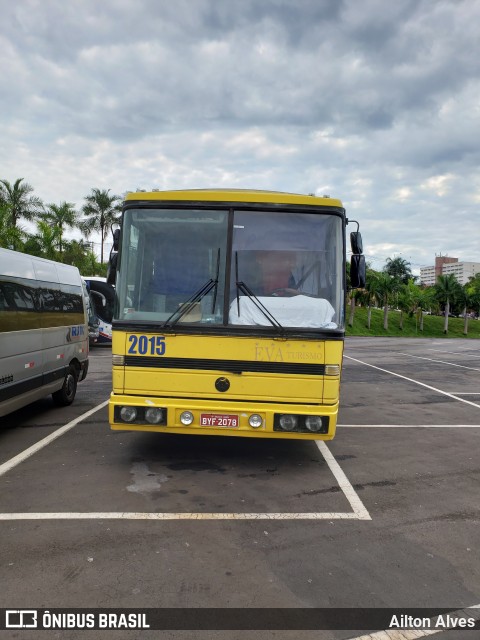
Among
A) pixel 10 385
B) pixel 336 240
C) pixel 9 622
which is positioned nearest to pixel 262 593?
pixel 9 622

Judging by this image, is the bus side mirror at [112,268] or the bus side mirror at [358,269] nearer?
the bus side mirror at [112,268]

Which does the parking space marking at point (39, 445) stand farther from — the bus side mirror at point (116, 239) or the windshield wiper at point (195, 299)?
the bus side mirror at point (116, 239)

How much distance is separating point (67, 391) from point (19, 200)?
93.9ft

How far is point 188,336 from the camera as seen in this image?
530cm

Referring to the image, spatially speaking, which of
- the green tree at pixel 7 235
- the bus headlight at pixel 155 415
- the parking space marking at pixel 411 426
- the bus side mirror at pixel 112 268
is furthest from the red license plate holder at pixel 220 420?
the green tree at pixel 7 235

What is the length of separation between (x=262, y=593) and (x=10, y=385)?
4.96m

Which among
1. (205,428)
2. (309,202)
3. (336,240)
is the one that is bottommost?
(205,428)

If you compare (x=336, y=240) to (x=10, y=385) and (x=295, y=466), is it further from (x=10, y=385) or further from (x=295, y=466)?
(x=10, y=385)

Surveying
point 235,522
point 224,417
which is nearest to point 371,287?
point 224,417

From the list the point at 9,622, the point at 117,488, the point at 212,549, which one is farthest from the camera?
the point at 117,488

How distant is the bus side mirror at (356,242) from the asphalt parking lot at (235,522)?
267 centimetres

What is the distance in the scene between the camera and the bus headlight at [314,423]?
5.33m

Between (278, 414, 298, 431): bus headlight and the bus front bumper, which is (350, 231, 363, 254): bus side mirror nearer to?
the bus front bumper

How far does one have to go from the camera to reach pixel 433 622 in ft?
10.3
